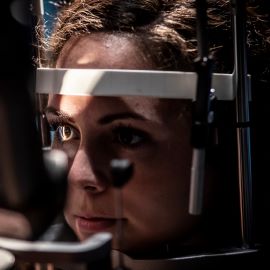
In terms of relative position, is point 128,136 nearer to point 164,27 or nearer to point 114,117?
point 114,117

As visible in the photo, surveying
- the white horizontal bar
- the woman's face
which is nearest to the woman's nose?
the woman's face

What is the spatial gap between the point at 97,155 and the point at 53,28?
12.6 inches

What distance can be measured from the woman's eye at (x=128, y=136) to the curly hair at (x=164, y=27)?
110 mm

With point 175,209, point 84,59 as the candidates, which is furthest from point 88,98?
point 175,209

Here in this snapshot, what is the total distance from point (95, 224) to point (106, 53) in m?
0.27

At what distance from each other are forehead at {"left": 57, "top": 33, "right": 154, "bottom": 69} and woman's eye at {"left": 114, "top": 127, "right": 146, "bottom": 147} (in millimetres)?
101

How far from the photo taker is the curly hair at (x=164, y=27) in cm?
73

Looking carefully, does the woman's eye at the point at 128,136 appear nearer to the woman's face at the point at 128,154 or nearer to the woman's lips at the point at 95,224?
the woman's face at the point at 128,154

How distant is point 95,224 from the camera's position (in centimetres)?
73

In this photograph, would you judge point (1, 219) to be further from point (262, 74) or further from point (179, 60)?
point (262, 74)

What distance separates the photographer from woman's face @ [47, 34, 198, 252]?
72 centimetres

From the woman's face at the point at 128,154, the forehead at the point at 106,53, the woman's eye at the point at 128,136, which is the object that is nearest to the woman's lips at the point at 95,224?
the woman's face at the point at 128,154

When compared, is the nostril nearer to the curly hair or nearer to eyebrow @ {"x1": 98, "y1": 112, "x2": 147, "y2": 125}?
eyebrow @ {"x1": 98, "y1": 112, "x2": 147, "y2": 125}

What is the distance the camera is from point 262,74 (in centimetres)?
82
